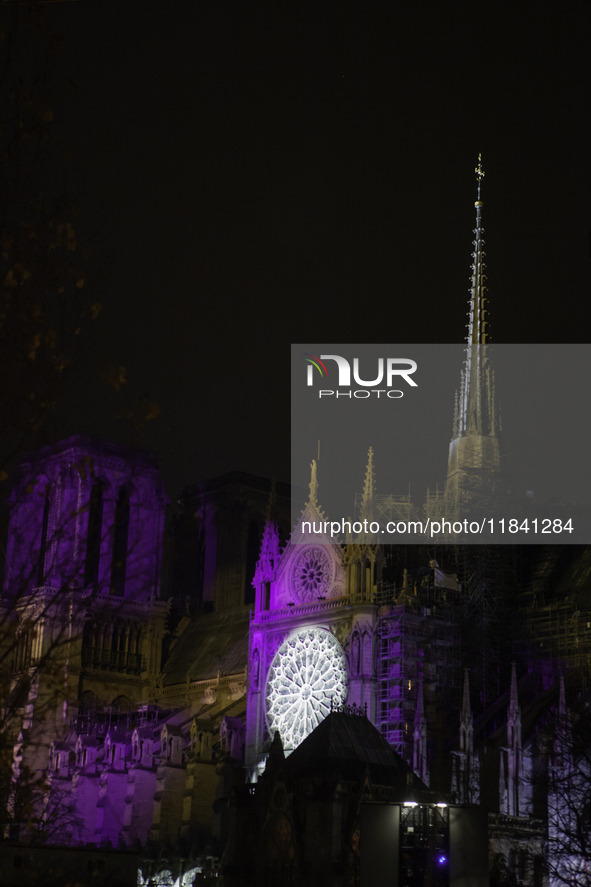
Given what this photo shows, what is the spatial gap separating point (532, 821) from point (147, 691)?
35059mm

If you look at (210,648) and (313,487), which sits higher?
(313,487)

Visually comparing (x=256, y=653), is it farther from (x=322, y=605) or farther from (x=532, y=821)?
(x=532, y=821)

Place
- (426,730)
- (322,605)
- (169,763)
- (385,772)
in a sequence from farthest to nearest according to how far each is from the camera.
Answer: (169,763) < (322,605) < (426,730) < (385,772)

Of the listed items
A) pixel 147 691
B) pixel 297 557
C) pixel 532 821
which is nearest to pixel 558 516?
pixel 297 557

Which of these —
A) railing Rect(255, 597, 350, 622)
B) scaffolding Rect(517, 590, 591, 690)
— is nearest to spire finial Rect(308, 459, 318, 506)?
railing Rect(255, 597, 350, 622)

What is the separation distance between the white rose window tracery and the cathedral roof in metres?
11.2

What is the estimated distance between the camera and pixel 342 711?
156ft

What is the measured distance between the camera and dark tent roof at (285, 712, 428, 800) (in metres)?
42.9

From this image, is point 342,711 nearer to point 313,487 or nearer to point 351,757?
point 351,757

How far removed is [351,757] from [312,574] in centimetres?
1289

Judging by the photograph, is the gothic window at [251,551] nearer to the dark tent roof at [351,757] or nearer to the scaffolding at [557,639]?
the scaffolding at [557,639]

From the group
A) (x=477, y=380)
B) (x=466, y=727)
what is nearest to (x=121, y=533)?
(x=477, y=380)

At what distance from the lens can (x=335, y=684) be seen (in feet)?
173

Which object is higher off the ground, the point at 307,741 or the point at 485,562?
the point at 485,562
